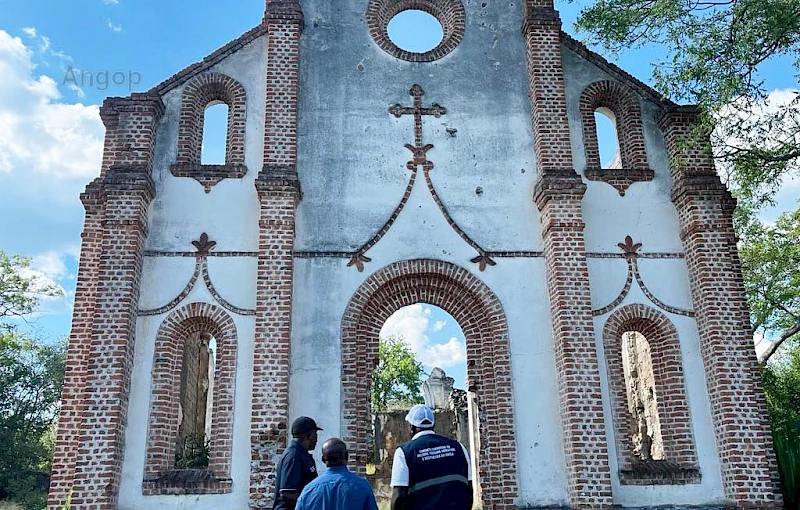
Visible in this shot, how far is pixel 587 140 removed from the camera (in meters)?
12.7

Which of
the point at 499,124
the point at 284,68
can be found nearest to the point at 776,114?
the point at 499,124

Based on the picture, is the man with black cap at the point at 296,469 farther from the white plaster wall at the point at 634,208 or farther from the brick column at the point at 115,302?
the white plaster wall at the point at 634,208

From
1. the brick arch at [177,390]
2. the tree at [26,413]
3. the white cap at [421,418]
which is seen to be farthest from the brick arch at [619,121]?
the tree at [26,413]

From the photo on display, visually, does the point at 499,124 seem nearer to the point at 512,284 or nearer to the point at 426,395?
the point at 512,284

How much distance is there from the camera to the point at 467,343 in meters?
11.7

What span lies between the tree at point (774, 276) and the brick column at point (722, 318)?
24.5ft

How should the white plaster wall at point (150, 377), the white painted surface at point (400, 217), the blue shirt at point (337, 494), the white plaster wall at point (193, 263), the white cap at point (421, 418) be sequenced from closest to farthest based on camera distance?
the blue shirt at point (337, 494), the white cap at point (421, 418), the white plaster wall at point (150, 377), the white plaster wall at point (193, 263), the white painted surface at point (400, 217)

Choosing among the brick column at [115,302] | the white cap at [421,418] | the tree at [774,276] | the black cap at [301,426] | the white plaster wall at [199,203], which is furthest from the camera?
the tree at [774,276]

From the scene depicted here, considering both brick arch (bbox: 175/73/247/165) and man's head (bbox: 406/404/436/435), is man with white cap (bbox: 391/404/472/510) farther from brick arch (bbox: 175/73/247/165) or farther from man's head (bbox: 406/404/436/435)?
brick arch (bbox: 175/73/247/165)

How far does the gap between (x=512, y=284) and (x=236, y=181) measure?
4.73 metres

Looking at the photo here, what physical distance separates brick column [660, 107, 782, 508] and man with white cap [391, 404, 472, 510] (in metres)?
6.71

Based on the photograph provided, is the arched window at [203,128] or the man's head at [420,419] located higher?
the arched window at [203,128]

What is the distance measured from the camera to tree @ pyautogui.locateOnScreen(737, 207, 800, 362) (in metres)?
19.2

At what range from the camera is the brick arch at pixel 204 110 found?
12203 mm
